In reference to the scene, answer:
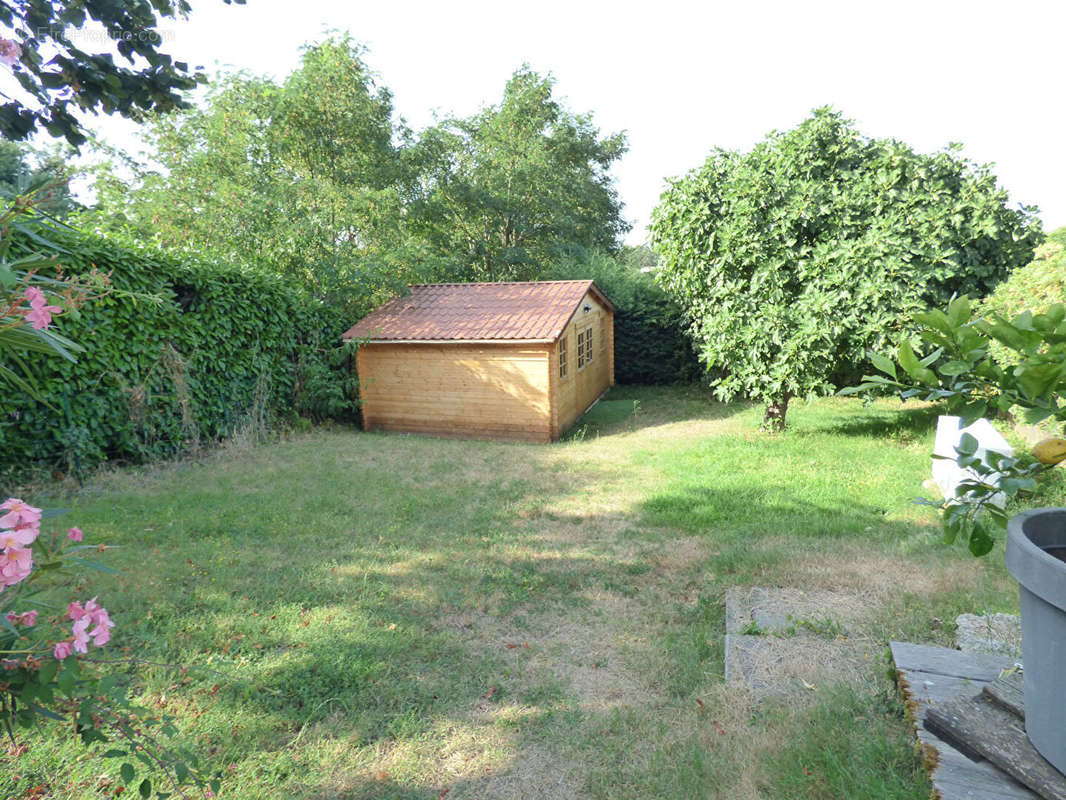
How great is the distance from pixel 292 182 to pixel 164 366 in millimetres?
9092

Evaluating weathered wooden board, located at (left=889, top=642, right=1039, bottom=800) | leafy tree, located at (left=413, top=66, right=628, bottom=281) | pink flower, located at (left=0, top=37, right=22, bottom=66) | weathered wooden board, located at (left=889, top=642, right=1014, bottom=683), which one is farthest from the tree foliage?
leafy tree, located at (left=413, top=66, right=628, bottom=281)

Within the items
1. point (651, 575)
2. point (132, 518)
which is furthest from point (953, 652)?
point (132, 518)

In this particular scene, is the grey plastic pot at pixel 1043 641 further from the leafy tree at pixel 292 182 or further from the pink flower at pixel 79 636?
the leafy tree at pixel 292 182

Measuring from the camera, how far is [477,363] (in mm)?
12359

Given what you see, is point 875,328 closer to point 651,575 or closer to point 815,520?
point 815,520

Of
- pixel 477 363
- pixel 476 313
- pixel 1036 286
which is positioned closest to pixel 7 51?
pixel 477 363

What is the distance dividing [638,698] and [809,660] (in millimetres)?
1087

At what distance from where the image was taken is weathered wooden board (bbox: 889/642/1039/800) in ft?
6.30

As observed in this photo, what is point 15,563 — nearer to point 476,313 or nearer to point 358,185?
point 476,313

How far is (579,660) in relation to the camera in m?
4.06

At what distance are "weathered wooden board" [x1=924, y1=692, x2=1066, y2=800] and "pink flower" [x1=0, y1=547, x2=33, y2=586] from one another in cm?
289

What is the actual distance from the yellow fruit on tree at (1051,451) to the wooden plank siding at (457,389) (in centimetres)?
1010

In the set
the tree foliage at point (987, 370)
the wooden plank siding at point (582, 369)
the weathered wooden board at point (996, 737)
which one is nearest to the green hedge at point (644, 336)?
the wooden plank siding at point (582, 369)

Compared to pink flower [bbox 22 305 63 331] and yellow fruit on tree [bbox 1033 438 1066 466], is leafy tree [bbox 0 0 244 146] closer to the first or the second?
pink flower [bbox 22 305 63 331]
